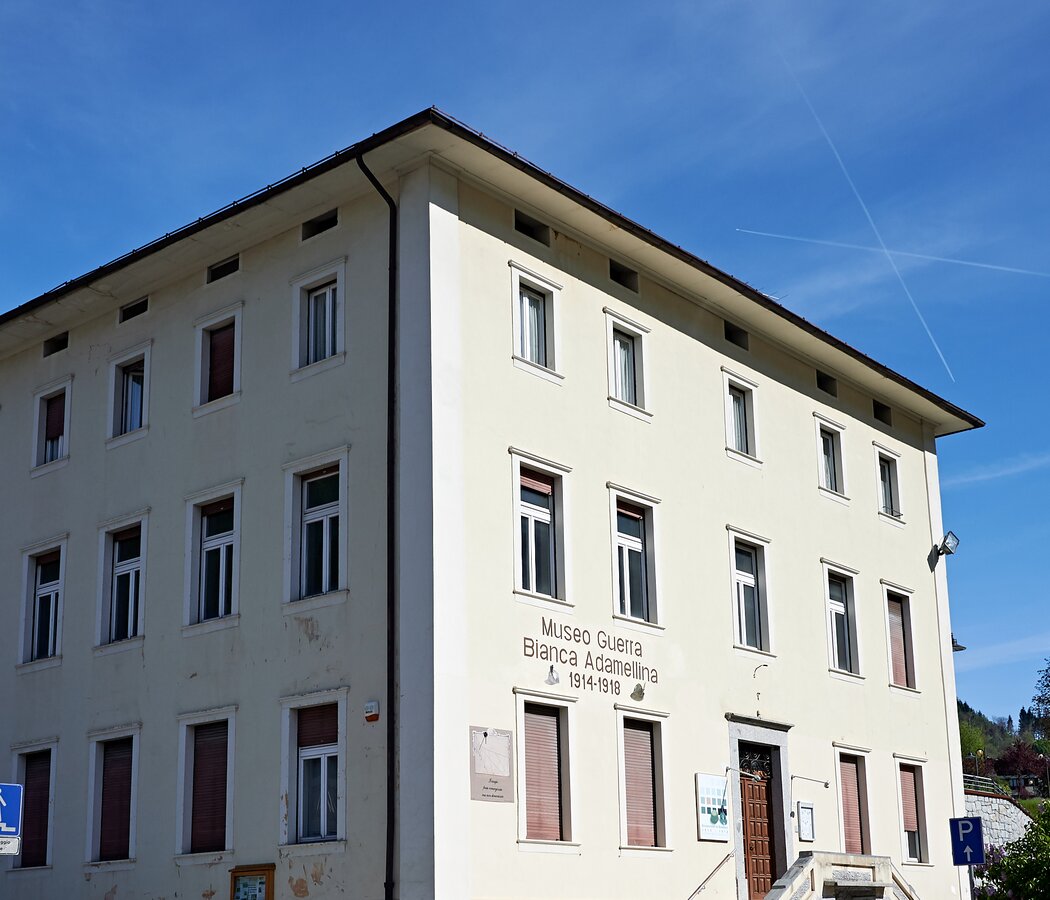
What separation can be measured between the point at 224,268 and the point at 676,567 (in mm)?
7838

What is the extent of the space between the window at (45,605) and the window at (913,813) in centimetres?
1434

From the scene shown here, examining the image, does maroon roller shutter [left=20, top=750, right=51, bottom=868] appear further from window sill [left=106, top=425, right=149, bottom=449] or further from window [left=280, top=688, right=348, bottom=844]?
window [left=280, top=688, right=348, bottom=844]

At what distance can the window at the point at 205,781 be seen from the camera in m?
19.4

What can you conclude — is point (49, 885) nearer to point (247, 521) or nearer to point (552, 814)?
point (247, 521)

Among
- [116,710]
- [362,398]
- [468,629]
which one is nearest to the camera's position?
[468,629]

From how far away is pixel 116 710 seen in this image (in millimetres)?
21109

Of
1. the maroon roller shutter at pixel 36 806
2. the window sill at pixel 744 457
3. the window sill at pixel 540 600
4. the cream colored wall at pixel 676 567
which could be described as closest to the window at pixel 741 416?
the window sill at pixel 744 457

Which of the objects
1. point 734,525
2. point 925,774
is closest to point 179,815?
point 734,525

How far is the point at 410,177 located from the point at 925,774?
47.9 feet

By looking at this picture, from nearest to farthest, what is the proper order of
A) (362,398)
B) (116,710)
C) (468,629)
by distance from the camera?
(468,629) < (362,398) < (116,710)

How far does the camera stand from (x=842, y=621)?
26016mm

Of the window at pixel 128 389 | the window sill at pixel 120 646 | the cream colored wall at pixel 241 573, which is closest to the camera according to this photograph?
the cream colored wall at pixel 241 573

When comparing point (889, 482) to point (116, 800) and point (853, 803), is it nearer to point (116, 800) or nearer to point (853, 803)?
point (853, 803)

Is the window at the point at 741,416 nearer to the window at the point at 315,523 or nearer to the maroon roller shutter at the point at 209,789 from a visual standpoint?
the window at the point at 315,523
